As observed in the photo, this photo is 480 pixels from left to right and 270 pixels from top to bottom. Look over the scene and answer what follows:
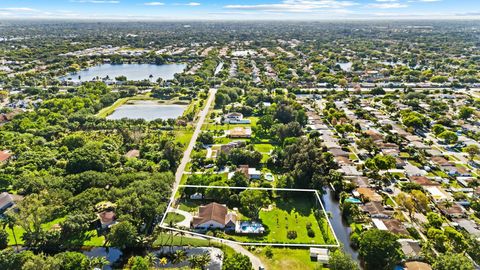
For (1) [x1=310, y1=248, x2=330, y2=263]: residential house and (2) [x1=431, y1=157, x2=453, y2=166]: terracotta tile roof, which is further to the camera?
(2) [x1=431, y1=157, x2=453, y2=166]: terracotta tile roof

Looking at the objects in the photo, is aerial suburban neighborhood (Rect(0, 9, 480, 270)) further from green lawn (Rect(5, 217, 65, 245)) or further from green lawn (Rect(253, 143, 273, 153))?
green lawn (Rect(253, 143, 273, 153))

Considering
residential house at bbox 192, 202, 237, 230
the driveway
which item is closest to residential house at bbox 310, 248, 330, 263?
residential house at bbox 192, 202, 237, 230

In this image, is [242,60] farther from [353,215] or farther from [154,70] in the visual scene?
[353,215]

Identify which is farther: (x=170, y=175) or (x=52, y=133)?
(x=52, y=133)

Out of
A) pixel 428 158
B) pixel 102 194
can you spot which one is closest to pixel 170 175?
pixel 102 194

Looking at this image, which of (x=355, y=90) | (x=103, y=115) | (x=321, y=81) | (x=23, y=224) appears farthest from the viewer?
(x=321, y=81)
